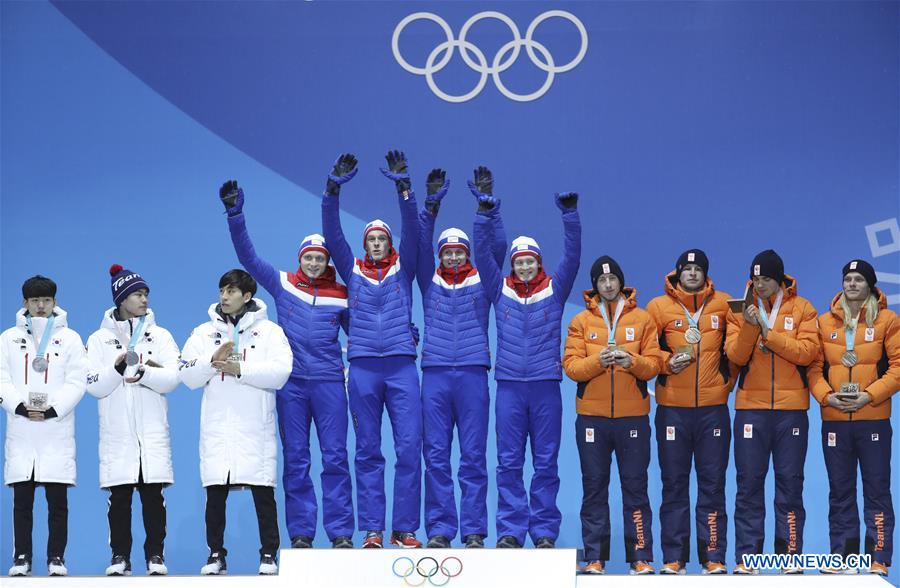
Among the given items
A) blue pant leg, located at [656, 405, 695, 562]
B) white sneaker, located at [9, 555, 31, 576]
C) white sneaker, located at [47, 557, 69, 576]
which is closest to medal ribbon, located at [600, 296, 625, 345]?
blue pant leg, located at [656, 405, 695, 562]

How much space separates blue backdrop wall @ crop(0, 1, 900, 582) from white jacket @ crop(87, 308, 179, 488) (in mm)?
2298

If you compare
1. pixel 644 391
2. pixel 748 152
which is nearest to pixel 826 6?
pixel 748 152

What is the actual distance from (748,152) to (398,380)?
12.8 feet

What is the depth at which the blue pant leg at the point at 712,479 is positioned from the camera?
780 centimetres

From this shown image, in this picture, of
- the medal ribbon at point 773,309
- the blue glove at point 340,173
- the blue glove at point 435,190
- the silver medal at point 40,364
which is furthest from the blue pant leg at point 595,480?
the silver medal at point 40,364

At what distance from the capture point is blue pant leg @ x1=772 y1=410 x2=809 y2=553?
7.70 meters

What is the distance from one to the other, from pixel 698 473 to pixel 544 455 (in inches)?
38.4

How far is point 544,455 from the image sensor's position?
7.75 m

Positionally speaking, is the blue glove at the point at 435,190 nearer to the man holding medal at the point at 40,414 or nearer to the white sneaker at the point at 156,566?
the man holding medal at the point at 40,414

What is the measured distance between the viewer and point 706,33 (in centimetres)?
1023

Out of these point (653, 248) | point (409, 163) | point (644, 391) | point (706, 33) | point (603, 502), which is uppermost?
point (706, 33)

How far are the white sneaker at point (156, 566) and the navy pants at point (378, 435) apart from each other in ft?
3.91

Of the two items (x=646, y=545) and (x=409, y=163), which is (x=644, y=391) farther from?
(x=409, y=163)

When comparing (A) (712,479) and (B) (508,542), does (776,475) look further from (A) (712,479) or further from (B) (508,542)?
(B) (508,542)
